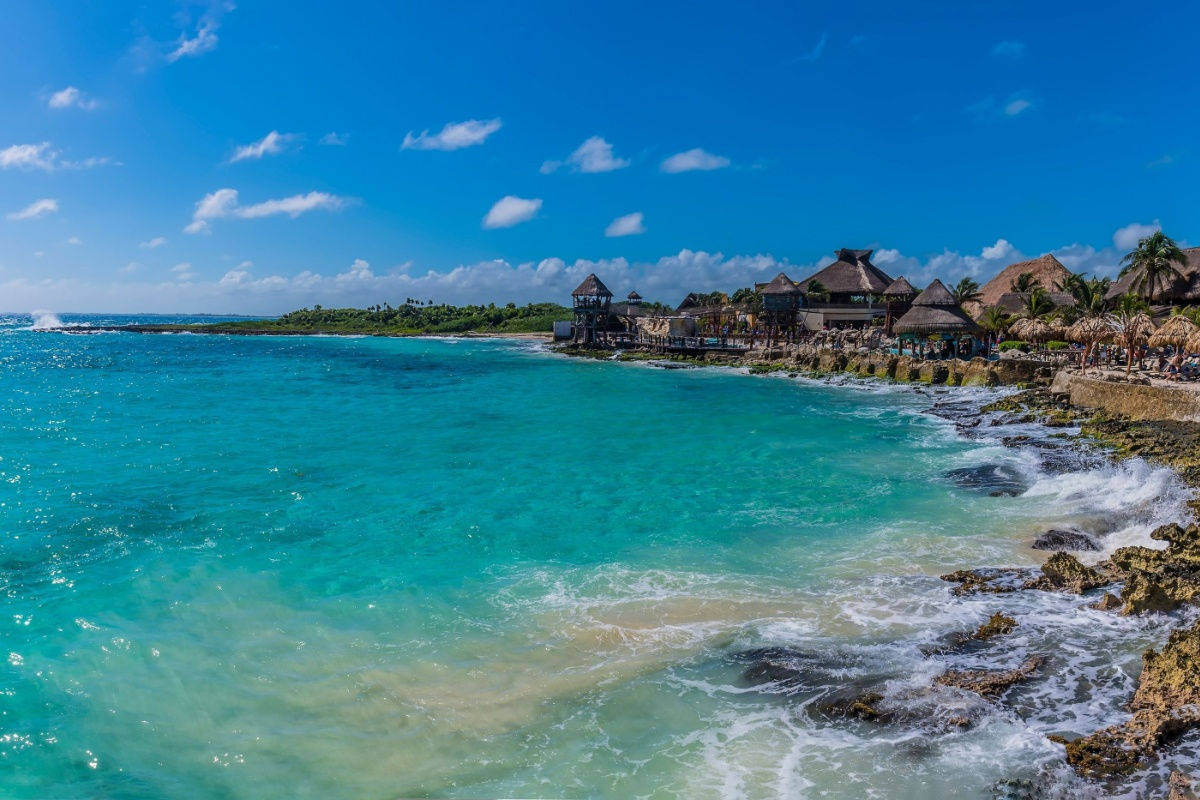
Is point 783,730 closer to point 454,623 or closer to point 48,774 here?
point 454,623

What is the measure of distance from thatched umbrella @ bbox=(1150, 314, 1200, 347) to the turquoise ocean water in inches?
417

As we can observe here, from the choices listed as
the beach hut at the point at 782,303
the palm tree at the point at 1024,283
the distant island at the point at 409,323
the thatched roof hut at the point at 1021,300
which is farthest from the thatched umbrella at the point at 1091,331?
the distant island at the point at 409,323

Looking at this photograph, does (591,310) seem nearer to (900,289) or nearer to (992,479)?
(900,289)

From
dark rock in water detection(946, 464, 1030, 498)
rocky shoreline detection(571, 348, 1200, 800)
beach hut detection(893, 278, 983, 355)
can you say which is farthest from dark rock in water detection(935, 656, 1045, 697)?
beach hut detection(893, 278, 983, 355)

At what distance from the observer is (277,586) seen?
11.4 m

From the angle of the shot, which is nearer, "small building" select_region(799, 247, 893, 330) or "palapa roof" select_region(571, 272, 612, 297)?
"small building" select_region(799, 247, 893, 330)

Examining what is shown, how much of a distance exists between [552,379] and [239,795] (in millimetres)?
40736

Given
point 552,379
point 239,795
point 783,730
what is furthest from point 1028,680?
point 552,379

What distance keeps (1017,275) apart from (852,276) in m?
16.8

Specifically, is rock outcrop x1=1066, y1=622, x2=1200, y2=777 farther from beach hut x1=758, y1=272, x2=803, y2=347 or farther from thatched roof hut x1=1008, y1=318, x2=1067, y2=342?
beach hut x1=758, y1=272, x2=803, y2=347

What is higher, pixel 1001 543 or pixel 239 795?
pixel 1001 543

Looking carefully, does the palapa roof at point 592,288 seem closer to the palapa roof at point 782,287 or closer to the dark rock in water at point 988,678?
the palapa roof at point 782,287

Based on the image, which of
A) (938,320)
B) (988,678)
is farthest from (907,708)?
(938,320)

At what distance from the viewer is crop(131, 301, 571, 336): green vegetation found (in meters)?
125
